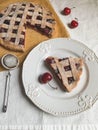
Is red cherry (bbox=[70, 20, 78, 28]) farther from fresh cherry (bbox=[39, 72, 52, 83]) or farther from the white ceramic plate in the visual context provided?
fresh cherry (bbox=[39, 72, 52, 83])

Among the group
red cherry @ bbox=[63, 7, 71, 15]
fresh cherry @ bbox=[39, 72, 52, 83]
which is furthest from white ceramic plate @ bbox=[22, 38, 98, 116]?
red cherry @ bbox=[63, 7, 71, 15]

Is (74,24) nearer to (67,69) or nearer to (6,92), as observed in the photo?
(67,69)

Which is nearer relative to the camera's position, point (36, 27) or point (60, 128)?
point (60, 128)

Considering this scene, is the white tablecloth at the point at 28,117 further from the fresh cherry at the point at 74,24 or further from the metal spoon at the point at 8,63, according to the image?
the fresh cherry at the point at 74,24

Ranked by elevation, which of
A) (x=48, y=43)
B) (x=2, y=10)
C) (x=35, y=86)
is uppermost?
(x=2, y=10)

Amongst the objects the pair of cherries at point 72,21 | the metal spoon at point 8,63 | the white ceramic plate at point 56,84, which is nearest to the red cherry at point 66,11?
the pair of cherries at point 72,21

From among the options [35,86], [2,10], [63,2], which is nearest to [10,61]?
[35,86]

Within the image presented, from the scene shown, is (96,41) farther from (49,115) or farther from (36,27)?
(49,115)
